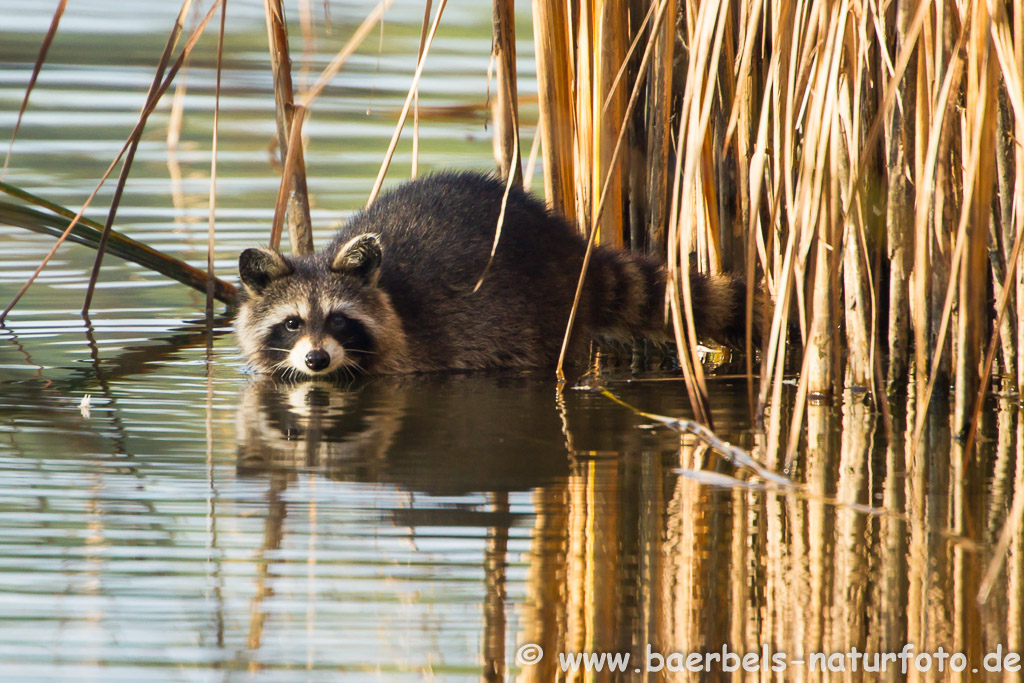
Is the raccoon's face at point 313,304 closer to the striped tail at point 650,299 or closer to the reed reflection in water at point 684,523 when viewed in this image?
the reed reflection in water at point 684,523

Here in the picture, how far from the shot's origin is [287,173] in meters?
4.91

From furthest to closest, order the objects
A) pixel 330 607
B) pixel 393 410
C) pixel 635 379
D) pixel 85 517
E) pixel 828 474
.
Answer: pixel 635 379
pixel 393 410
pixel 828 474
pixel 85 517
pixel 330 607

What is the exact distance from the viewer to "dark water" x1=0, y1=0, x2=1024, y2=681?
2.64 m

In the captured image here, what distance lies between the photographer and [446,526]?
10.8ft

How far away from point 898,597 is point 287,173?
9.31 ft

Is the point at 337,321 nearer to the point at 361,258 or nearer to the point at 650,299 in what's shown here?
the point at 361,258

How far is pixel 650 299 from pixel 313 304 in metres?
1.40

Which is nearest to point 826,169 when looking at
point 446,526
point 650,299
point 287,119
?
point 446,526

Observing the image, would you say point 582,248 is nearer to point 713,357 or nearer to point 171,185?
point 713,357

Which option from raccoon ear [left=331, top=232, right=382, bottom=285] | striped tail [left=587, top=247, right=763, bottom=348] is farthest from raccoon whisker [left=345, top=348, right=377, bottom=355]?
striped tail [left=587, top=247, right=763, bottom=348]

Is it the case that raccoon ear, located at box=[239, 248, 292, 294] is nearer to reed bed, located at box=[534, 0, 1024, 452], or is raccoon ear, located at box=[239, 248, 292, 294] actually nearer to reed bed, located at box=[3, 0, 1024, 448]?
reed bed, located at box=[3, 0, 1024, 448]

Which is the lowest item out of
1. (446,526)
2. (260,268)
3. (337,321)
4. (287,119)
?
(446,526)

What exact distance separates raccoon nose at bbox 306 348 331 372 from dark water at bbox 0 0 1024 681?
79 mm

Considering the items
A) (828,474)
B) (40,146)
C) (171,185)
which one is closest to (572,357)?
(828,474)
